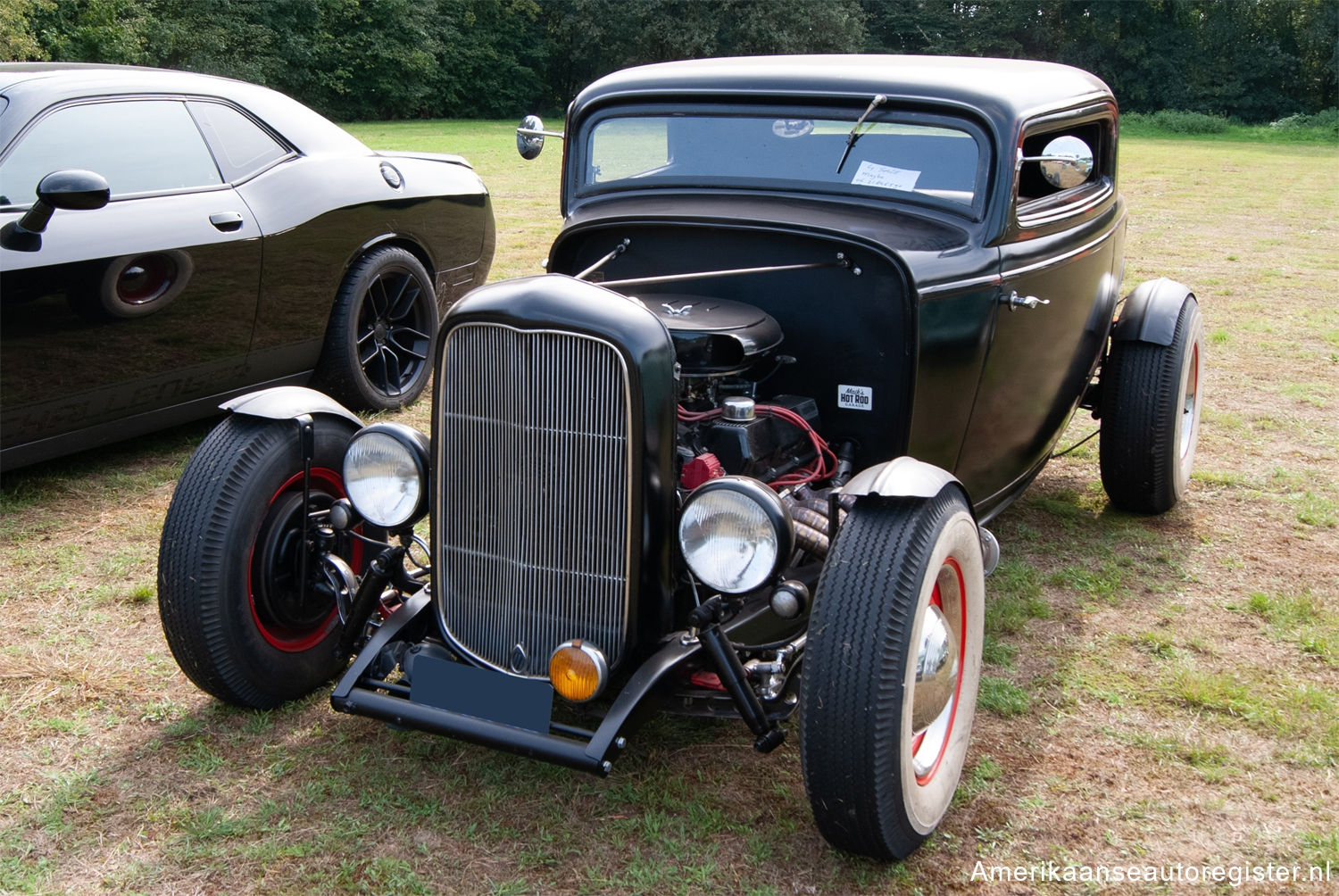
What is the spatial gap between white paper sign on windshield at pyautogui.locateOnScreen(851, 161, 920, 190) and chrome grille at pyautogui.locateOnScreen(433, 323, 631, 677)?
1.40 meters

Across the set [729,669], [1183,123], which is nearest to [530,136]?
[729,669]

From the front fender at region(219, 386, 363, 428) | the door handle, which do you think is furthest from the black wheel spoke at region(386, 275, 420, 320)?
the front fender at region(219, 386, 363, 428)

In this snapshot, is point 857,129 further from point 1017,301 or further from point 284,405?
point 284,405

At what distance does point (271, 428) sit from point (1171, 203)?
569 inches

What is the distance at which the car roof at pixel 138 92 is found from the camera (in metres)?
4.44

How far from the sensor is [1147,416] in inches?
172

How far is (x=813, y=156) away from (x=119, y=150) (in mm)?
2990

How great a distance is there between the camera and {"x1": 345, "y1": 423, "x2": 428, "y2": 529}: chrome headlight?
115 inches

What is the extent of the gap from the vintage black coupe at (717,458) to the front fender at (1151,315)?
27cm

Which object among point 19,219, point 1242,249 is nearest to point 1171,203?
point 1242,249

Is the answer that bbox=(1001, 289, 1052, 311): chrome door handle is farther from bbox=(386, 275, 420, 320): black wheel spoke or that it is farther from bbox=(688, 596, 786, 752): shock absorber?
bbox=(386, 275, 420, 320): black wheel spoke

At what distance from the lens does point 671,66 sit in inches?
162

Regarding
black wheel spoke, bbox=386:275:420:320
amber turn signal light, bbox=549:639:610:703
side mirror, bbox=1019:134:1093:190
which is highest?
side mirror, bbox=1019:134:1093:190

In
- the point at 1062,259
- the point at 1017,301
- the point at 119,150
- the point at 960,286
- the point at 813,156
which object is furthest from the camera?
the point at 119,150
